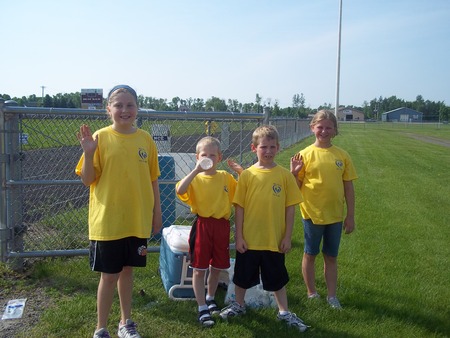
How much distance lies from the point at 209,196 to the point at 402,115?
5562 inches

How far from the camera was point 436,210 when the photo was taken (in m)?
8.00

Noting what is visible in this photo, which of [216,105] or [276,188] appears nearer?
[276,188]

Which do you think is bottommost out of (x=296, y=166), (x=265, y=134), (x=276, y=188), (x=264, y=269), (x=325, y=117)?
(x=264, y=269)

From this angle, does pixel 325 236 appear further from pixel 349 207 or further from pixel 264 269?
pixel 264 269

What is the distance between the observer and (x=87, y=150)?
2.77 meters

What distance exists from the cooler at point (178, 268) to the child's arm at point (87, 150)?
1208 mm

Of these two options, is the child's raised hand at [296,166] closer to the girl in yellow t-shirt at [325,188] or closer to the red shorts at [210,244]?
the girl in yellow t-shirt at [325,188]

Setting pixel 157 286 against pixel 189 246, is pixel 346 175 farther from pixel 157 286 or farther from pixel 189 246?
pixel 157 286

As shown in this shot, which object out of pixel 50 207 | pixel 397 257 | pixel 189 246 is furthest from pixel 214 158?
pixel 50 207

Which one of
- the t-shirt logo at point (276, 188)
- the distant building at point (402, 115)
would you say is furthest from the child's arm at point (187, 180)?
the distant building at point (402, 115)

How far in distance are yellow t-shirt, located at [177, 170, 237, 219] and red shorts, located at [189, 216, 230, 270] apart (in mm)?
68

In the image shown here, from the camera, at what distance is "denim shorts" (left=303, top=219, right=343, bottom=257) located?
145 inches

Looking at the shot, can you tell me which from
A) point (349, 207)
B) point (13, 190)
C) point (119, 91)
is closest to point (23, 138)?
point (13, 190)

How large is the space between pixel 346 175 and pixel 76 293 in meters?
2.69
